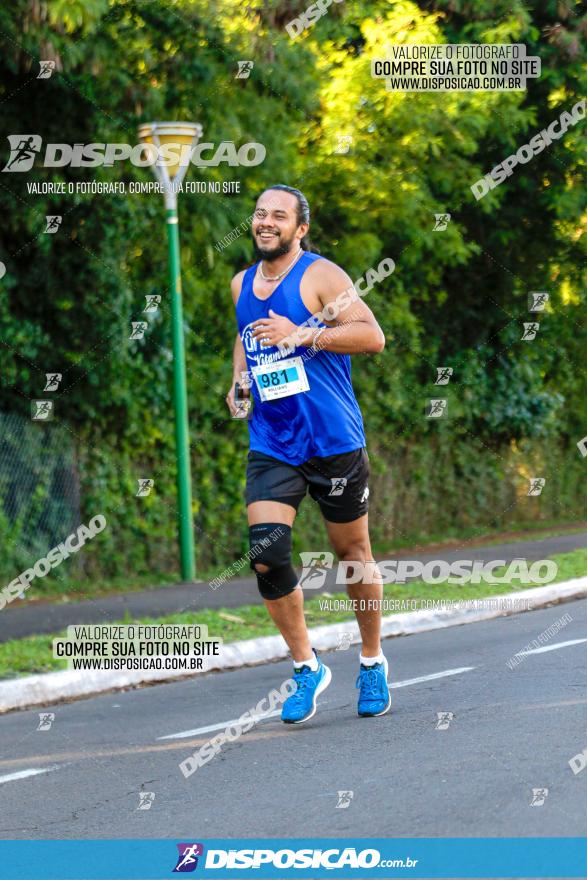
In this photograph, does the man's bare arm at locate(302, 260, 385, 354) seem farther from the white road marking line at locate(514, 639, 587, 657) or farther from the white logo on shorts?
the white road marking line at locate(514, 639, 587, 657)

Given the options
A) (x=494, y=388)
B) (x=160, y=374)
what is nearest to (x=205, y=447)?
(x=160, y=374)

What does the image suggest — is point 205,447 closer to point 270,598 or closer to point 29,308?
point 29,308

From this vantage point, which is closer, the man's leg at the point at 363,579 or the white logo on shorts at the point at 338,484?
the white logo on shorts at the point at 338,484

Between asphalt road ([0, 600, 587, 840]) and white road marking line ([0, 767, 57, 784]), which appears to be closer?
asphalt road ([0, 600, 587, 840])

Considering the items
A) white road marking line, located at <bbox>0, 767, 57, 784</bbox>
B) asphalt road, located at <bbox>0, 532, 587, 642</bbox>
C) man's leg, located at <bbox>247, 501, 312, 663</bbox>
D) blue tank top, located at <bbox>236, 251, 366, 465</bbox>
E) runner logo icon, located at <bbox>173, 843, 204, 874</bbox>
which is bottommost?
white road marking line, located at <bbox>0, 767, 57, 784</bbox>

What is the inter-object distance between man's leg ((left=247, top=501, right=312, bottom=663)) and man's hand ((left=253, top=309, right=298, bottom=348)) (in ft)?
2.27

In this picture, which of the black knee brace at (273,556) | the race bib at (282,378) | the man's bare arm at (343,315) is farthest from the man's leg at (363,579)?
the man's bare arm at (343,315)

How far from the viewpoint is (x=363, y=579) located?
672 cm

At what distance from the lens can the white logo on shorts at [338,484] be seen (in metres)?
6.55

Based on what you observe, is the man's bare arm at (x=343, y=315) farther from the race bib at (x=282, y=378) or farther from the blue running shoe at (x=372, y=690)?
the blue running shoe at (x=372, y=690)

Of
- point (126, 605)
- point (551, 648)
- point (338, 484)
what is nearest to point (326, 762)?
point (338, 484)

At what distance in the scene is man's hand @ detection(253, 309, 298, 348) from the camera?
20.6ft

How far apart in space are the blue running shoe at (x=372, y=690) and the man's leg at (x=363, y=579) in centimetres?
8

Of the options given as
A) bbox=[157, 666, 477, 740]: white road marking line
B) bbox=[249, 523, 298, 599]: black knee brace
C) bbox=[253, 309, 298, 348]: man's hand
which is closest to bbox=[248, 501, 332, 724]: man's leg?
bbox=[249, 523, 298, 599]: black knee brace
